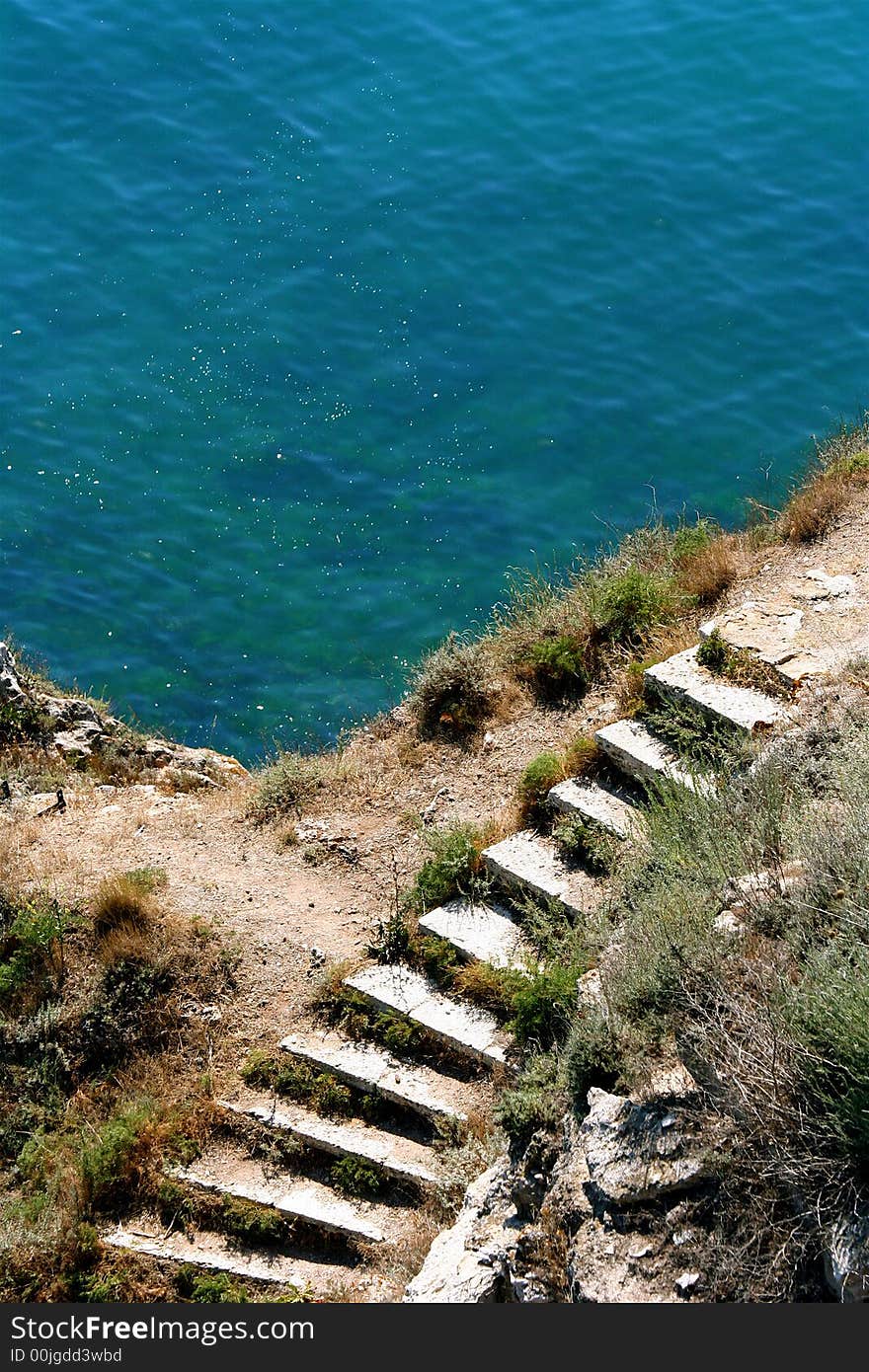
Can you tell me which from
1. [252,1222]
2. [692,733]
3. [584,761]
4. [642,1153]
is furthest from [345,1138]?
[692,733]

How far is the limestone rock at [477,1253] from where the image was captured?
585 centimetres

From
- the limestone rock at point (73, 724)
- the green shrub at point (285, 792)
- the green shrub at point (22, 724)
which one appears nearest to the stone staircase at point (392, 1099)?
the green shrub at point (285, 792)

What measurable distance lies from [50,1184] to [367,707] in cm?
571

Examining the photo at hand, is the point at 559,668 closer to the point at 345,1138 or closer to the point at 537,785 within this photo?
the point at 537,785

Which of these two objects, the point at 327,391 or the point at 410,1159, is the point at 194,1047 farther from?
the point at 327,391

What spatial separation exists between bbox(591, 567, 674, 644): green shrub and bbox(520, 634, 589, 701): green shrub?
0.28 metres

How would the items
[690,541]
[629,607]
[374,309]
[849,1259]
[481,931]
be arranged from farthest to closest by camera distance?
1. [374,309]
2. [690,541]
3. [629,607]
4. [481,931]
5. [849,1259]

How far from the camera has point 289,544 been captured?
45.1 feet

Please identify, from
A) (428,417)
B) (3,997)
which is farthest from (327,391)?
(3,997)

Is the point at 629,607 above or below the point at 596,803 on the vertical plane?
above

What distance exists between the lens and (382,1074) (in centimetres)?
793

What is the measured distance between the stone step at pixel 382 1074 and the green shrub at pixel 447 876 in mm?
1120

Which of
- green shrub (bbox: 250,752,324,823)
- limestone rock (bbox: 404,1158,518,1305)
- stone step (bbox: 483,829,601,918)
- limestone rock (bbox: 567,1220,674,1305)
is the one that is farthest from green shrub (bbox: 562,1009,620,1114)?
green shrub (bbox: 250,752,324,823)

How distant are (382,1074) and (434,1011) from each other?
50cm
